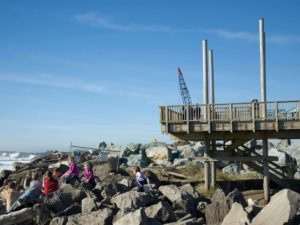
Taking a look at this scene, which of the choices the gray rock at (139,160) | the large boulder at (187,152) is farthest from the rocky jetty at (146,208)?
the large boulder at (187,152)

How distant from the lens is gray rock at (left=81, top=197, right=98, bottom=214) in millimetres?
13641

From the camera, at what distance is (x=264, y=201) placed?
22.4 metres

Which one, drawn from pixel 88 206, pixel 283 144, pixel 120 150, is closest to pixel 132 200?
pixel 88 206

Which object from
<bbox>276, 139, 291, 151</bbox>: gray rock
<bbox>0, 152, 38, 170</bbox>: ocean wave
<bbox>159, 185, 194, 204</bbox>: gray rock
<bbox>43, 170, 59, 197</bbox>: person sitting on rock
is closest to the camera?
<bbox>43, 170, 59, 197</bbox>: person sitting on rock

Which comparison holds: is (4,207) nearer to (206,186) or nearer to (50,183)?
(50,183)

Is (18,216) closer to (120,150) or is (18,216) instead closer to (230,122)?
(230,122)

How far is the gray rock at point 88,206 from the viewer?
537 inches

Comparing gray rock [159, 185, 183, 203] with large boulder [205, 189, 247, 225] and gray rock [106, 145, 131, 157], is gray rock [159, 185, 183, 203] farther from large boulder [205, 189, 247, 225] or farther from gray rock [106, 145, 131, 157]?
gray rock [106, 145, 131, 157]

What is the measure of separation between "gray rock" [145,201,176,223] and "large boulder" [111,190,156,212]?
1.77 ft

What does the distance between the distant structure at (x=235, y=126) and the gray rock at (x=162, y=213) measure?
9012mm

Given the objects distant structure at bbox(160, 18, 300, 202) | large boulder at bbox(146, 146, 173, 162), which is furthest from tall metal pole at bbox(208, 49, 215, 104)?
large boulder at bbox(146, 146, 173, 162)

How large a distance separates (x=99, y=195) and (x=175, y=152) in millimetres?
30201

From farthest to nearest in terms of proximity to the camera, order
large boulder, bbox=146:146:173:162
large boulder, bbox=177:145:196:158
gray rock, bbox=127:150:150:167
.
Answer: large boulder, bbox=177:145:196:158, large boulder, bbox=146:146:173:162, gray rock, bbox=127:150:150:167

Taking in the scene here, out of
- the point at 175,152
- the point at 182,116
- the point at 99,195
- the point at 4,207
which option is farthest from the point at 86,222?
the point at 175,152
